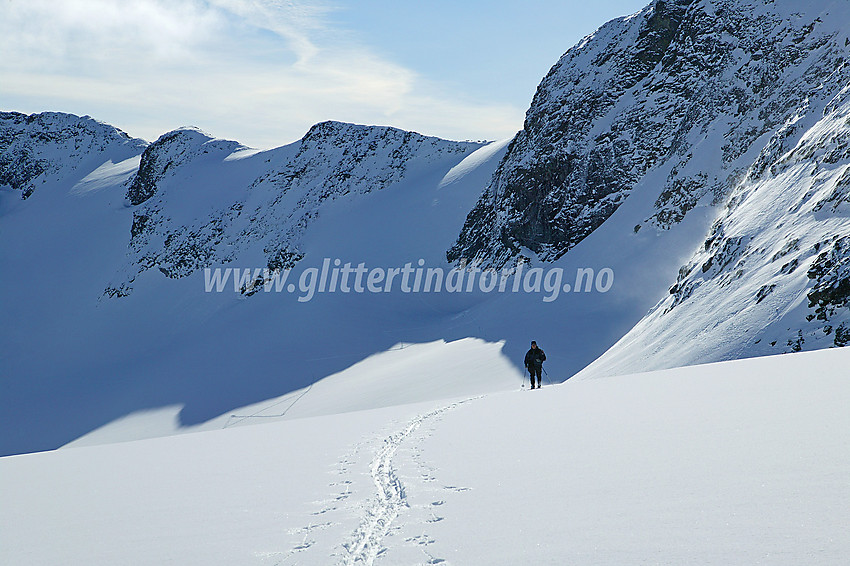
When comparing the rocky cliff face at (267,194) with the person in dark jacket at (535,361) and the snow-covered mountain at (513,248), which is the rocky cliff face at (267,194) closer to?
the snow-covered mountain at (513,248)

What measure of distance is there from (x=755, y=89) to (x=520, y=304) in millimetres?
16826

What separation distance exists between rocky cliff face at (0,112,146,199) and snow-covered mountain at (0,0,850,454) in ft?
102

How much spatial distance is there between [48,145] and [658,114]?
10200cm

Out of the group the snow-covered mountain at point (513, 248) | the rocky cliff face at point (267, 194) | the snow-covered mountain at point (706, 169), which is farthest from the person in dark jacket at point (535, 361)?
the rocky cliff face at point (267, 194)

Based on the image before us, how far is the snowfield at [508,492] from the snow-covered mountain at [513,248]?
27.9 ft

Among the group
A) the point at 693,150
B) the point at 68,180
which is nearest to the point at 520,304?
the point at 693,150

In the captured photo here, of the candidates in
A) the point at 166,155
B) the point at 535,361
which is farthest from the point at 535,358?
the point at 166,155

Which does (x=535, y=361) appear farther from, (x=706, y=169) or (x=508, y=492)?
(x=706, y=169)

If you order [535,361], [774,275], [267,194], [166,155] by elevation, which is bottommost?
[535,361]

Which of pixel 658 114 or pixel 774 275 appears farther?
pixel 658 114

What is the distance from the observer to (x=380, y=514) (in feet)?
15.7

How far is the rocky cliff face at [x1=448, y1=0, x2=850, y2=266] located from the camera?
28.4 meters

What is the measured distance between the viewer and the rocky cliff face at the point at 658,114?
93.2 feet

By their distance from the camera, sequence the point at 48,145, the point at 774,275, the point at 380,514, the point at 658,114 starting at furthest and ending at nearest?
the point at 48,145, the point at 658,114, the point at 774,275, the point at 380,514
